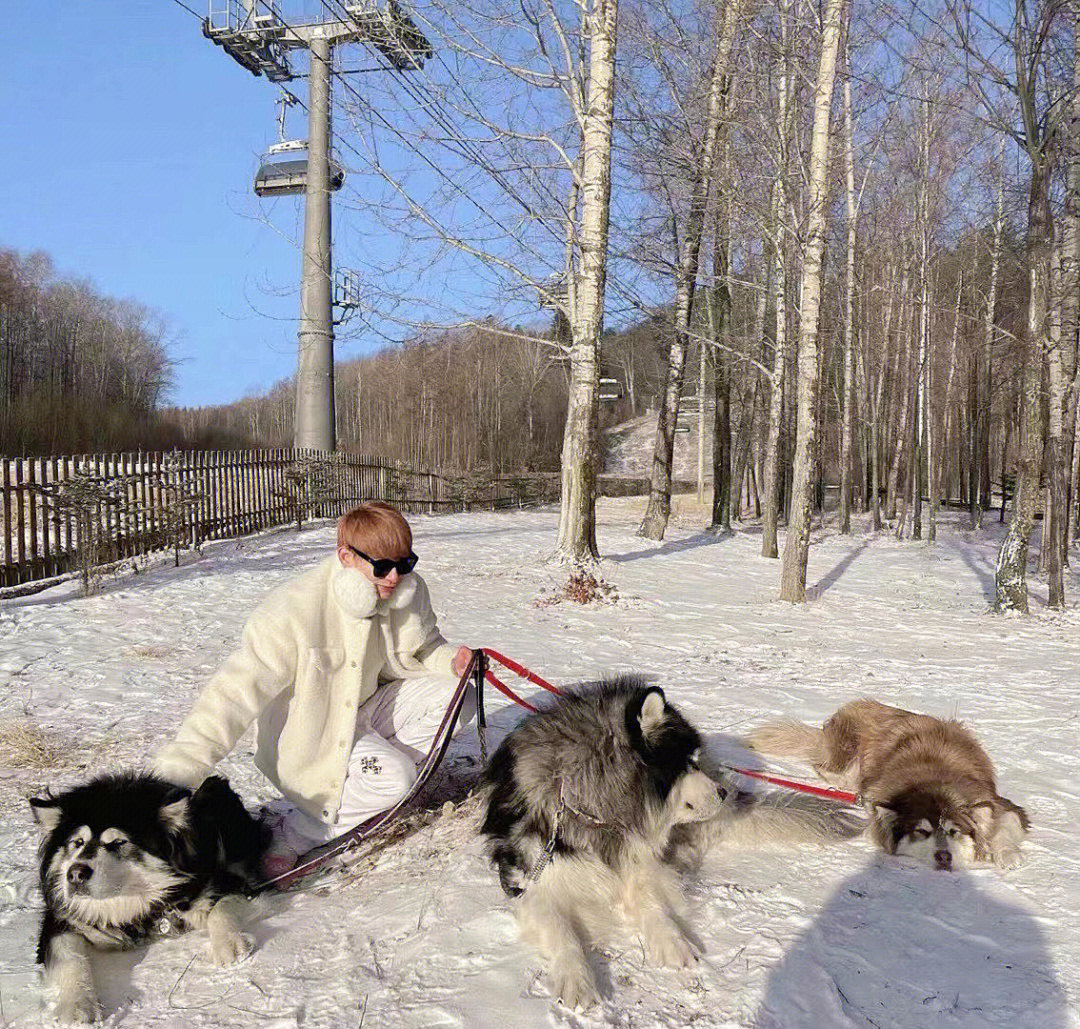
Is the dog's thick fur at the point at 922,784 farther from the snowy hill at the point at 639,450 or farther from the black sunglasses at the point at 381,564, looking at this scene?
the snowy hill at the point at 639,450

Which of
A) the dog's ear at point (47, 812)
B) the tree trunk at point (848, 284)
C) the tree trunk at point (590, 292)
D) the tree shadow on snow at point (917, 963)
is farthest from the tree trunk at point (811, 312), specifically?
the dog's ear at point (47, 812)

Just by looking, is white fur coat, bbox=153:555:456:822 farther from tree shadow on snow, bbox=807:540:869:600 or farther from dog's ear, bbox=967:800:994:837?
tree shadow on snow, bbox=807:540:869:600

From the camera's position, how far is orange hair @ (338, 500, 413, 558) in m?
3.23

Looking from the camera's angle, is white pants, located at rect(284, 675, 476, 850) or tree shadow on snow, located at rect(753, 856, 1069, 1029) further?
white pants, located at rect(284, 675, 476, 850)

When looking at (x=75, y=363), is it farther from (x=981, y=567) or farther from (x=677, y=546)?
(x=981, y=567)

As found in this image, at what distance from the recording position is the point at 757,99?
12.1 metres

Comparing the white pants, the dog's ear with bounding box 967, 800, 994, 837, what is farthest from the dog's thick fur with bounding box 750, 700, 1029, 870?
the white pants

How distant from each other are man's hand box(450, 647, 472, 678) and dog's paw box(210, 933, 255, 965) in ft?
4.16

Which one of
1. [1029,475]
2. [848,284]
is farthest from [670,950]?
[848,284]

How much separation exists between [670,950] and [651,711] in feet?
2.35

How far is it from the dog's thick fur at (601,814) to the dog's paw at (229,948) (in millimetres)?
843

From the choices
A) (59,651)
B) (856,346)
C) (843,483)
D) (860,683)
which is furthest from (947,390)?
(59,651)

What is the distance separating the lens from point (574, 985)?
2348 millimetres

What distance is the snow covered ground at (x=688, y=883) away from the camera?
2.36m
